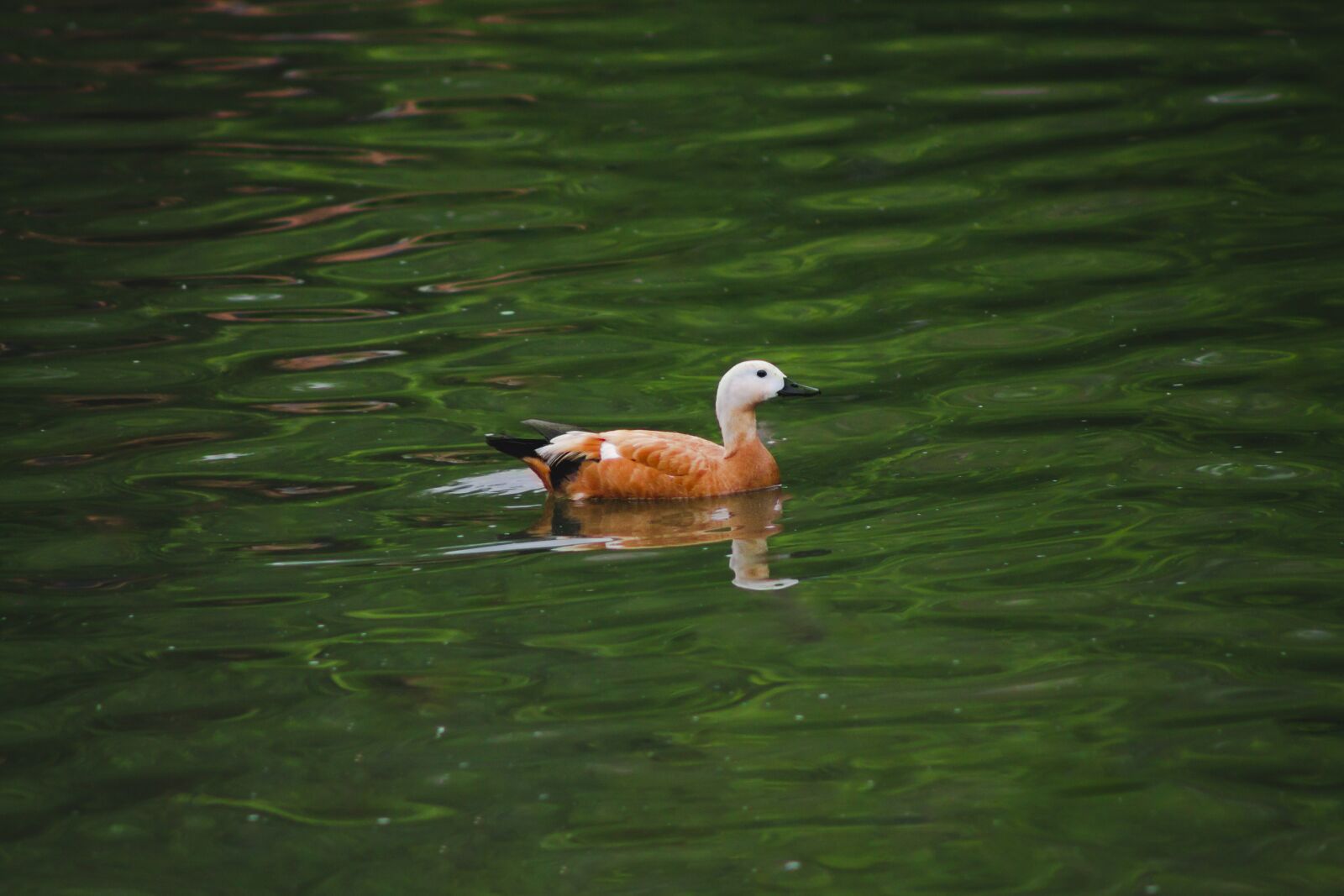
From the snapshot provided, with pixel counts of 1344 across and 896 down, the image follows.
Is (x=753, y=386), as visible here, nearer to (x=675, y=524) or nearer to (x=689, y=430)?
(x=675, y=524)

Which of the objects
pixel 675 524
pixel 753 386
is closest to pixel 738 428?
pixel 753 386

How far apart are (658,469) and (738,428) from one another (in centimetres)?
43

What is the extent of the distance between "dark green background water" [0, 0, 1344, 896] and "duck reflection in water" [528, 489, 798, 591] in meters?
0.04

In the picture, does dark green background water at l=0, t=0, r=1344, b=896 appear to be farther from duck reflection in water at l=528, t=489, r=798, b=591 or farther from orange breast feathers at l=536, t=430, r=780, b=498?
orange breast feathers at l=536, t=430, r=780, b=498

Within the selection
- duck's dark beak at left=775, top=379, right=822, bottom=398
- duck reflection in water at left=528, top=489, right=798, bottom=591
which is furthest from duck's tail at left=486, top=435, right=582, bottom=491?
duck's dark beak at left=775, top=379, right=822, bottom=398

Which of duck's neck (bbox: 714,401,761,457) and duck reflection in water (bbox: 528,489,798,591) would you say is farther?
duck's neck (bbox: 714,401,761,457)

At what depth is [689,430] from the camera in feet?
31.9

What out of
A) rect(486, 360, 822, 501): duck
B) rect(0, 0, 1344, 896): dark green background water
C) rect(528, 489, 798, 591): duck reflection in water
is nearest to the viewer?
rect(0, 0, 1344, 896): dark green background water

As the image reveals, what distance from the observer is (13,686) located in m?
6.83

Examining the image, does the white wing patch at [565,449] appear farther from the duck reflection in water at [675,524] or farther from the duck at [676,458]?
the duck reflection in water at [675,524]

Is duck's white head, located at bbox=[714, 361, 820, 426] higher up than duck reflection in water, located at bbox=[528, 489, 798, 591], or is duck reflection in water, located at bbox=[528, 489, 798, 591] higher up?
duck's white head, located at bbox=[714, 361, 820, 426]

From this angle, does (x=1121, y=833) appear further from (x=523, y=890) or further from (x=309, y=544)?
(x=309, y=544)

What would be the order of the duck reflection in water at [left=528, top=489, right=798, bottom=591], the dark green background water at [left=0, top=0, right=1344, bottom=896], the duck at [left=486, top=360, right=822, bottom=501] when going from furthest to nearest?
the duck at [left=486, top=360, right=822, bottom=501] → the duck reflection in water at [left=528, top=489, right=798, bottom=591] → the dark green background water at [left=0, top=0, right=1344, bottom=896]

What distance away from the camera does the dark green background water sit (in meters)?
5.84
